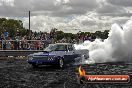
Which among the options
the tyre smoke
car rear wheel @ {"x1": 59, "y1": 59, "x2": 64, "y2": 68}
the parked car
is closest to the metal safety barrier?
the tyre smoke

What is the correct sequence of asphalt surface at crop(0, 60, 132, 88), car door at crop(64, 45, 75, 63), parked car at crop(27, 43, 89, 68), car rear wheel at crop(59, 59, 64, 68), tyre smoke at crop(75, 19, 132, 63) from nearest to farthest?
1. asphalt surface at crop(0, 60, 132, 88)
2. parked car at crop(27, 43, 89, 68)
3. car rear wheel at crop(59, 59, 64, 68)
4. car door at crop(64, 45, 75, 63)
5. tyre smoke at crop(75, 19, 132, 63)

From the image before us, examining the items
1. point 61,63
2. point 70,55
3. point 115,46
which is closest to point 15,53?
point 115,46

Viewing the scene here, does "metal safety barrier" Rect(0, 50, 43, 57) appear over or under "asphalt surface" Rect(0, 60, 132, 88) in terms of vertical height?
over

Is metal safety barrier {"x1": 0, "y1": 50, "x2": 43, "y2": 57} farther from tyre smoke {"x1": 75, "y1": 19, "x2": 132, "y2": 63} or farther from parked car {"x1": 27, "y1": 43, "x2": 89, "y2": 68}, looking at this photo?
parked car {"x1": 27, "y1": 43, "x2": 89, "y2": 68}

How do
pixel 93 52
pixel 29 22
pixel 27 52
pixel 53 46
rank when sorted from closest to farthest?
pixel 53 46 → pixel 93 52 → pixel 27 52 → pixel 29 22

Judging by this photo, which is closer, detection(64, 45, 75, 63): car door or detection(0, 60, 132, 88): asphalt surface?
detection(0, 60, 132, 88): asphalt surface

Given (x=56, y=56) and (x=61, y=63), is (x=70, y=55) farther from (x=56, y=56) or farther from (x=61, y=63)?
(x=56, y=56)

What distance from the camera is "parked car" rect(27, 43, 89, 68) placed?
1834 centimetres

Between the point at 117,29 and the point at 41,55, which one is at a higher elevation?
the point at 117,29

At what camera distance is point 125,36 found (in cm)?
2538

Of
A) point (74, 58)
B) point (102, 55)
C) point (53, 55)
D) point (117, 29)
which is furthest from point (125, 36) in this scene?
point (53, 55)

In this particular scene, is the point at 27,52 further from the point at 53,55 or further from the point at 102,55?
the point at 53,55

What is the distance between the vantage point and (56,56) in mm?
18391

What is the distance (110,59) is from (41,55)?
777 cm
